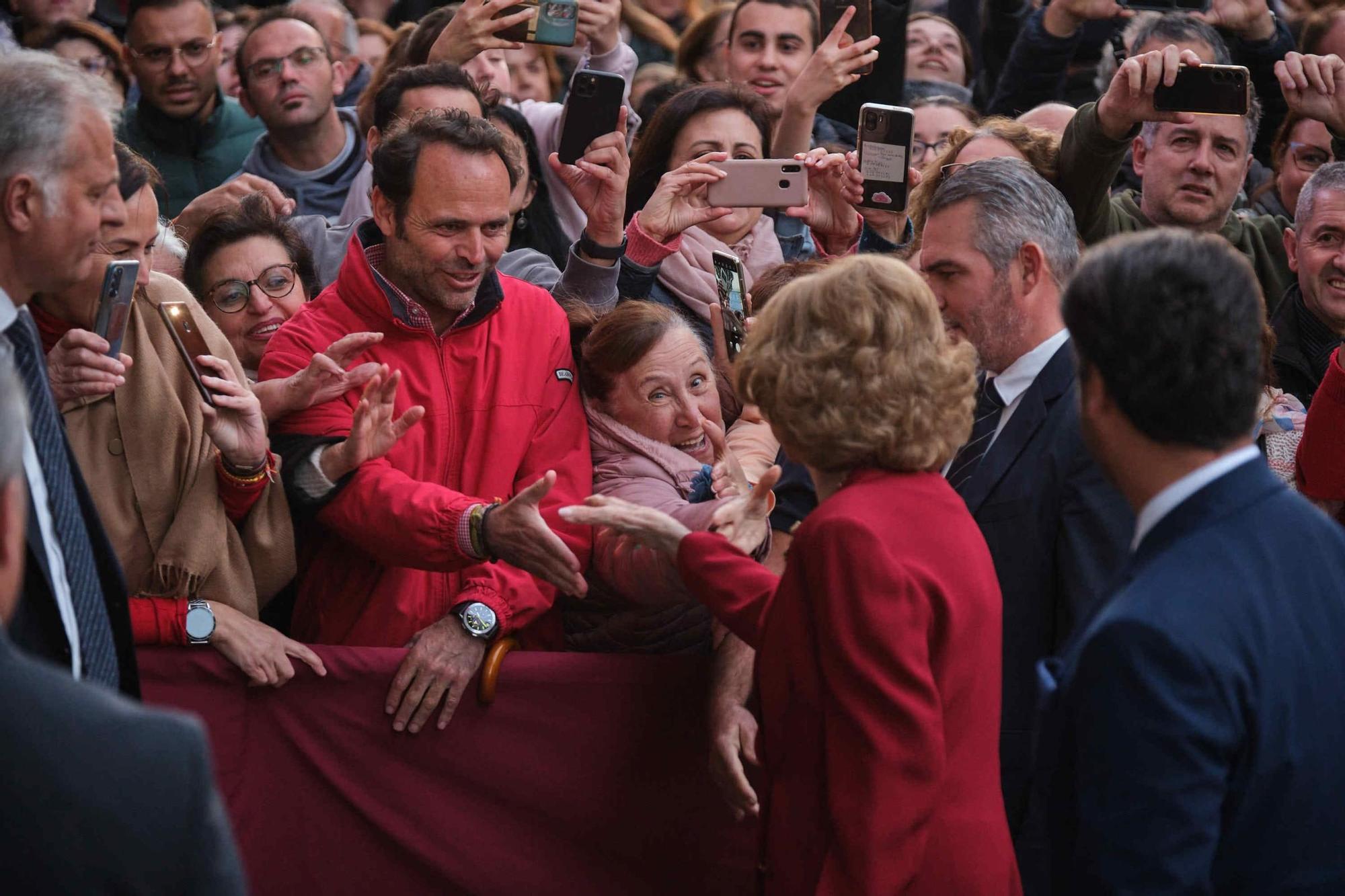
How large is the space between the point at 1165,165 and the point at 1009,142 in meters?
0.63

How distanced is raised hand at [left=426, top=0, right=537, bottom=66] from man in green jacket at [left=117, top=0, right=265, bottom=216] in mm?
1706

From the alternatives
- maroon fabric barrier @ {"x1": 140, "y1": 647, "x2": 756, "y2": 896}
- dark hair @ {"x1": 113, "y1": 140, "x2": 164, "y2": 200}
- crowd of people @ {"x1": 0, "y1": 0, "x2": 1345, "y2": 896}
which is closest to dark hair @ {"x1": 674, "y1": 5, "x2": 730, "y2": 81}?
crowd of people @ {"x1": 0, "y1": 0, "x2": 1345, "y2": 896}

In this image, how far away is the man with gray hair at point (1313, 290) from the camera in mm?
4234

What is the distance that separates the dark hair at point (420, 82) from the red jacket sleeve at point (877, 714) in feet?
9.36

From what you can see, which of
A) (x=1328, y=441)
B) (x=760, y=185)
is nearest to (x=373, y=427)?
(x=760, y=185)

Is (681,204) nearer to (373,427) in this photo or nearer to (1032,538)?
(373,427)

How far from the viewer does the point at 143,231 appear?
329 cm

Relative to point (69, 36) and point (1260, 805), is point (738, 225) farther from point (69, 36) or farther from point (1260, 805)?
point (69, 36)

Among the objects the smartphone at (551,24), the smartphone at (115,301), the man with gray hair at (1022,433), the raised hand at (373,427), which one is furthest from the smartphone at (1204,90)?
the smartphone at (115,301)

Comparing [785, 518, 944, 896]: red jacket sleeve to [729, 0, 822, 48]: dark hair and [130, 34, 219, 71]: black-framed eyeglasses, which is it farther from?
[130, 34, 219, 71]: black-framed eyeglasses

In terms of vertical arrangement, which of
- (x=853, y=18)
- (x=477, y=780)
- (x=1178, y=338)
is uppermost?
(x=1178, y=338)

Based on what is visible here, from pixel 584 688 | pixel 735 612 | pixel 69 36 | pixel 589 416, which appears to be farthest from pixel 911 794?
pixel 69 36

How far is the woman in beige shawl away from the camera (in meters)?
3.21

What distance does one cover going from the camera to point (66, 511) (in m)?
2.50
